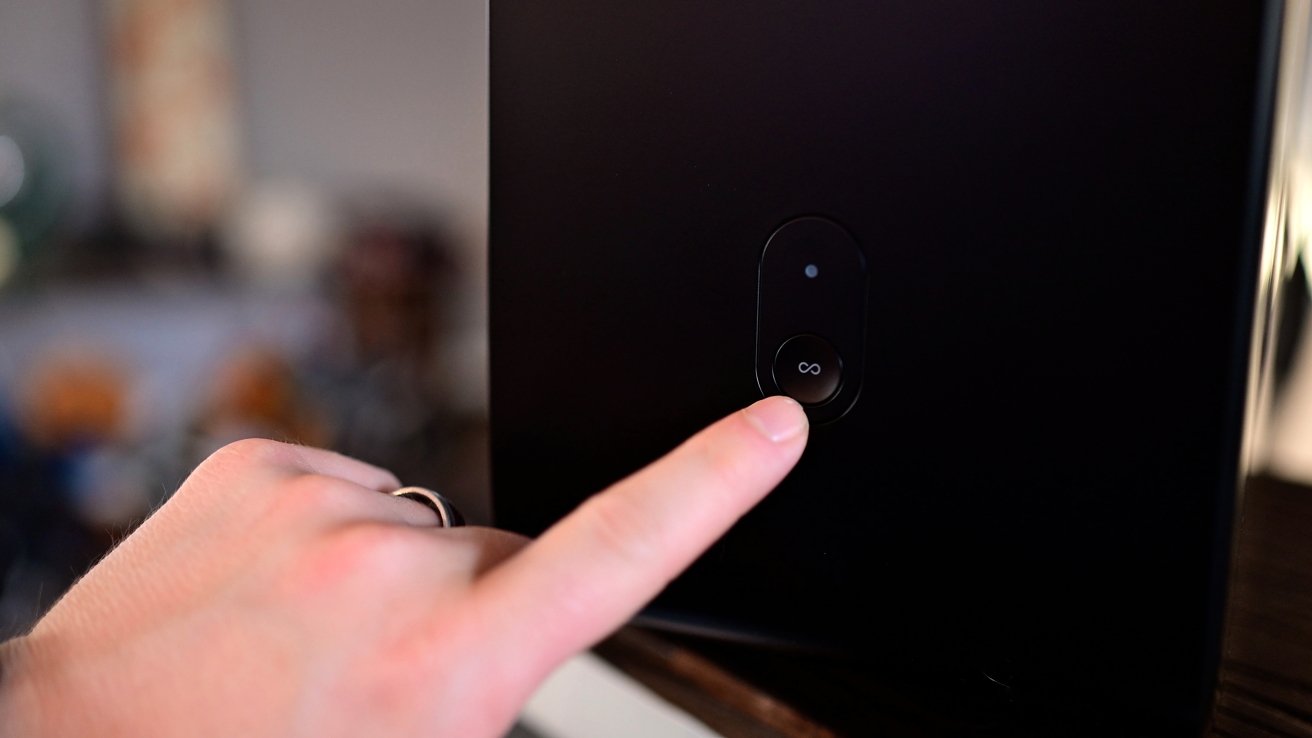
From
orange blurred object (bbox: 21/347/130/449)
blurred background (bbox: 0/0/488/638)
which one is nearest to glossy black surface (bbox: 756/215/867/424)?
blurred background (bbox: 0/0/488/638)

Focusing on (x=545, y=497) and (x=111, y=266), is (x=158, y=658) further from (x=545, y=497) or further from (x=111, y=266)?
(x=111, y=266)

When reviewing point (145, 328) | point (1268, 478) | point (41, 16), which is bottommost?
point (145, 328)

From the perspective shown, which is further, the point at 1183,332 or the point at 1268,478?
the point at 1268,478

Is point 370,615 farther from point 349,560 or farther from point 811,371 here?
point 811,371

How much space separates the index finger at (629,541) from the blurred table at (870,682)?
0.27ft

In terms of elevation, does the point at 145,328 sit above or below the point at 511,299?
below

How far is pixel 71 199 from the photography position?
2.89 meters

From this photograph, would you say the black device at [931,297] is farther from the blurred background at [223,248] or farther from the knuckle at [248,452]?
the blurred background at [223,248]

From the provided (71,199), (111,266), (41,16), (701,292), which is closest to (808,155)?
(701,292)

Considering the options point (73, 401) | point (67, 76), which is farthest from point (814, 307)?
point (67, 76)

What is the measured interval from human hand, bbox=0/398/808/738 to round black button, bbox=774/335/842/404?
1 cm

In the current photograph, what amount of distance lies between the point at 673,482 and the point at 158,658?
0.55 ft

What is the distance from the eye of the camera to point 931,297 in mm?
295

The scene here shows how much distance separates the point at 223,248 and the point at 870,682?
3.05 meters
